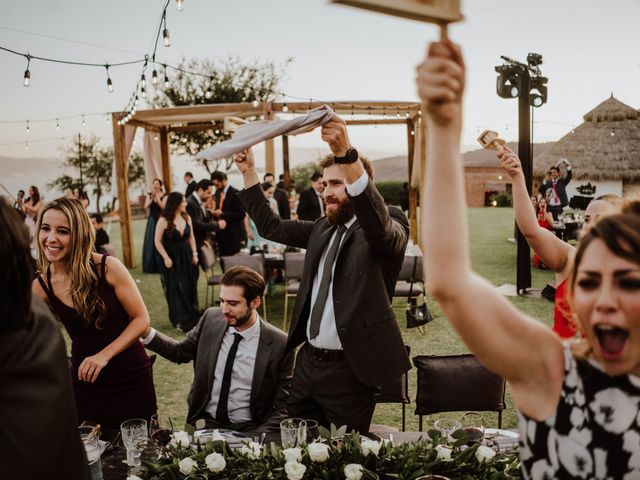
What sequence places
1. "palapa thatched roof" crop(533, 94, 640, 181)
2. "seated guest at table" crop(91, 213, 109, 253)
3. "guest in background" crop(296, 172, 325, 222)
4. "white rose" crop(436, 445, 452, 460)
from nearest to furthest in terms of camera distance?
"white rose" crop(436, 445, 452, 460) < "seated guest at table" crop(91, 213, 109, 253) < "guest in background" crop(296, 172, 325, 222) < "palapa thatched roof" crop(533, 94, 640, 181)

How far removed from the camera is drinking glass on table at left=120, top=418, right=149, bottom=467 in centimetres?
196

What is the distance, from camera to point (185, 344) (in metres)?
3.13

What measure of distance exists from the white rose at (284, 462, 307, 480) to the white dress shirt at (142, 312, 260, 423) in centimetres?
134

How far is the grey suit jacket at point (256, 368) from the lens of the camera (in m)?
2.91

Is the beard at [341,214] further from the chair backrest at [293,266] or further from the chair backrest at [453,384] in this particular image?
the chair backrest at [293,266]

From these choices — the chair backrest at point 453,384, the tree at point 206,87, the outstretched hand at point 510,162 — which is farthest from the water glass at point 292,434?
the tree at point 206,87

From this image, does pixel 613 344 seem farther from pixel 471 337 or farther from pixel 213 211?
pixel 213 211

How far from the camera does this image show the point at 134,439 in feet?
6.51

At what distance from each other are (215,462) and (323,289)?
3.41 feet

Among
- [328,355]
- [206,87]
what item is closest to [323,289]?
[328,355]

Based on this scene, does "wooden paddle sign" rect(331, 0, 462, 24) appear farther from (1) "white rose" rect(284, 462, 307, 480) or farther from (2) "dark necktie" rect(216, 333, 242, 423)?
(2) "dark necktie" rect(216, 333, 242, 423)

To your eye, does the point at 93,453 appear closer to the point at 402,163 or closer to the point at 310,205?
the point at 310,205

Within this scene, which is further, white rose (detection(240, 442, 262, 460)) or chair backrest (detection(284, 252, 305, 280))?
chair backrest (detection(284, 252, 305, 280))

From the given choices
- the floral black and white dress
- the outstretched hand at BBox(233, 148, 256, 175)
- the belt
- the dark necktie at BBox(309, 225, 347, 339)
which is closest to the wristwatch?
the dark necktie at BBox(309, 225, 347, 339)
